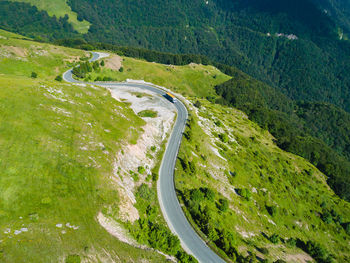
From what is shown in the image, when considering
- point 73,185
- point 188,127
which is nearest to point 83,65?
point 188,127

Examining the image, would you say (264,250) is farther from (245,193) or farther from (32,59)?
(32,59)

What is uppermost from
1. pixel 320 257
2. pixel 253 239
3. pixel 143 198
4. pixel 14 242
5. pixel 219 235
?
pixel 14 242

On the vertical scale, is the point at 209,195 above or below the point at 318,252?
above

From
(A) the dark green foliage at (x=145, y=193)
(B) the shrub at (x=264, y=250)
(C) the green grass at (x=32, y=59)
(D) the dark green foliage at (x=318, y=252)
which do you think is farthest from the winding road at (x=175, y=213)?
(C) the green grass at (x=32, y=59)

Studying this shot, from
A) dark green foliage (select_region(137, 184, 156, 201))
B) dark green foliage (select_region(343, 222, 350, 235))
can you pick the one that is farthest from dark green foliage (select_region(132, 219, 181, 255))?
dark green foliage (select_region(343, 222, 350, 235))

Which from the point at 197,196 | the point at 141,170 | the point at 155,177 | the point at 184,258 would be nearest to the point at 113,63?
the point at 141,170

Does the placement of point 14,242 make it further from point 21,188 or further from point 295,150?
point 295,150

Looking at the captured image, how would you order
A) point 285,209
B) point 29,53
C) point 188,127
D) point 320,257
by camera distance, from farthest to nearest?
1. point 29,53
2. point 188,127
3. point 285,209
4. point 320,257
